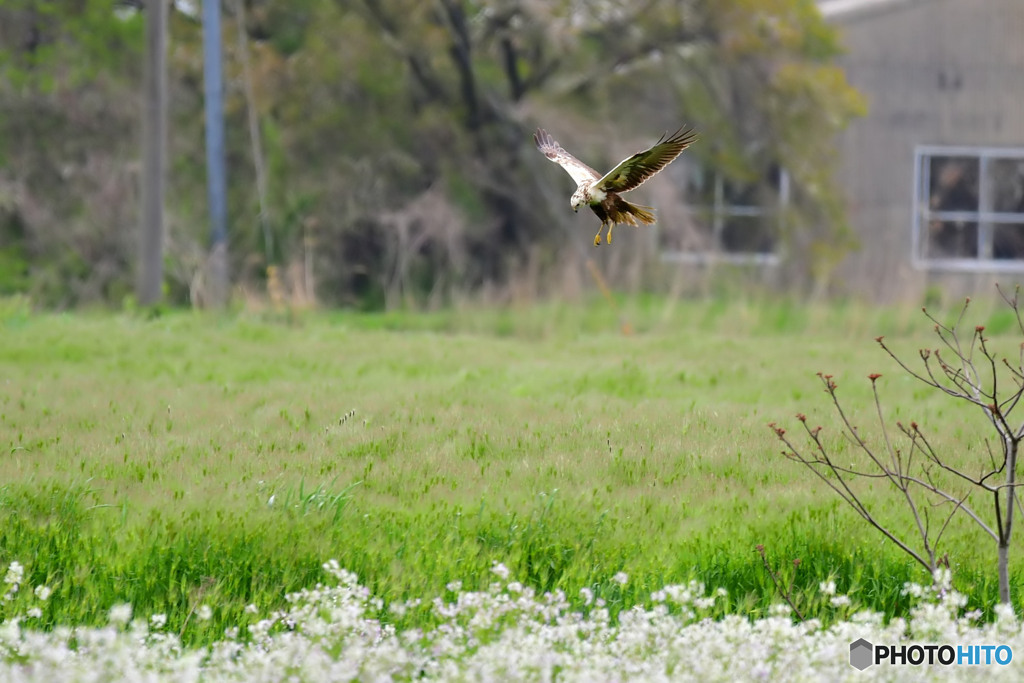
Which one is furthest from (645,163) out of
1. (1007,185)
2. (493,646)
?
(1007,185)

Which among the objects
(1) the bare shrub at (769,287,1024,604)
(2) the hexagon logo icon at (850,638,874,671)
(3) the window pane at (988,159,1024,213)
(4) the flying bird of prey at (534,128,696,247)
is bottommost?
(2) the hexagon logo icon at (850,638,874,671)

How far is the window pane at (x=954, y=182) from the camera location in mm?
18219

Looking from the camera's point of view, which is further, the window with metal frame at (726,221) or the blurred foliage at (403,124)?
the window with metal frame at (726,221)

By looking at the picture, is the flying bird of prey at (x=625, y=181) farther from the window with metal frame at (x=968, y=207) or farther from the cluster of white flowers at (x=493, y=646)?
the window with metal frame at (x=968, y=207)

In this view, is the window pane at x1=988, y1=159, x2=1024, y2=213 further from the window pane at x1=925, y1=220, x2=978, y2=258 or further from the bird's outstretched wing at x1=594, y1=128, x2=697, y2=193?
the bird's outstretched wing at x1=594, y1=128, x2=697, y2=193

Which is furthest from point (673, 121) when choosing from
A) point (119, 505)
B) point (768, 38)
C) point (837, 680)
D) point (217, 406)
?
point (837, 680)

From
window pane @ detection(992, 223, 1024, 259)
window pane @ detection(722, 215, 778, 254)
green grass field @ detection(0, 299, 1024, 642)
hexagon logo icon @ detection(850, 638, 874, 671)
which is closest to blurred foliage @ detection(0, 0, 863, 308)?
window pane @ detection(722, 215, 778, 254)

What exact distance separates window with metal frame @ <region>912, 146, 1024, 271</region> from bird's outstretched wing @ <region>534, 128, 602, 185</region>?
1293 cm

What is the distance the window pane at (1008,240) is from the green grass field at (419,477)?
9.43m

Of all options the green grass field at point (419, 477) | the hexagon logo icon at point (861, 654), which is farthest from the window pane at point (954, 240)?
the hexagon logo icon at point (861, 654)

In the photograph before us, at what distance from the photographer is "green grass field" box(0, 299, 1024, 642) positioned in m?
5.33

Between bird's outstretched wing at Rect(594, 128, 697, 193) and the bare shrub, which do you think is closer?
bird's outstretched wing at Rect(594, 128, 697, 193)

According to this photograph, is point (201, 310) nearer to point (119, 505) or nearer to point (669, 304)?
point (669, 304)

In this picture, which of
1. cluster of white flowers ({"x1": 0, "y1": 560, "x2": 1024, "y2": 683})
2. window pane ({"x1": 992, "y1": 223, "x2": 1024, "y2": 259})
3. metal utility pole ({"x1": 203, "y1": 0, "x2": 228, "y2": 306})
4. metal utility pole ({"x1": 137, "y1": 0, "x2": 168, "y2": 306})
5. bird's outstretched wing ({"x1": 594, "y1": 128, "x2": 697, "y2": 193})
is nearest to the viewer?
cluster of white flowers ({"x1": 0, "y1": 560, "x2": 1024, "y2": 683})
